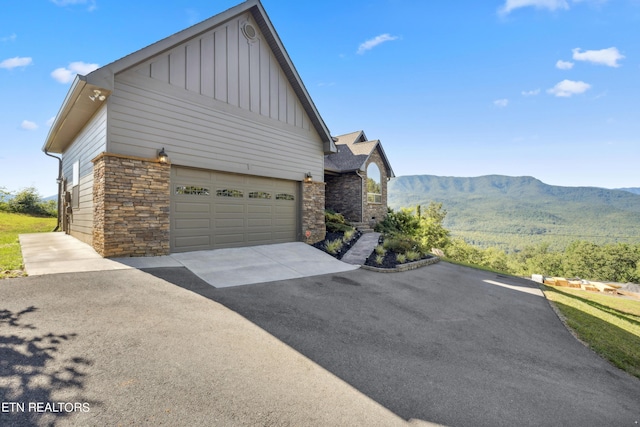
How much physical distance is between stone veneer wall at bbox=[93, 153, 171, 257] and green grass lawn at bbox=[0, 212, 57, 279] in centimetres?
154

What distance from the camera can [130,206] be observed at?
6.93 m

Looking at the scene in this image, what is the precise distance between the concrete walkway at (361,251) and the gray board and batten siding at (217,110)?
13.1 feet

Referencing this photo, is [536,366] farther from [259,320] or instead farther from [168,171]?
[168,171]

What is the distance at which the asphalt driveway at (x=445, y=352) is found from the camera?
2709 mm

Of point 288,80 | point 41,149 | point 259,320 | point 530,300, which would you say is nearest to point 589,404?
point 259,320

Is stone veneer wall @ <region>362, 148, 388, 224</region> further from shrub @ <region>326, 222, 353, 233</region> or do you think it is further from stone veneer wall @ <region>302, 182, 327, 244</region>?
stone veneer wall @ <region>302, 182, 327, 244</region>

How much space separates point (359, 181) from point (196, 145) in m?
10.9

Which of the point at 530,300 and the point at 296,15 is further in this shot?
the point at 296,15

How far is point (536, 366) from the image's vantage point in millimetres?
3775

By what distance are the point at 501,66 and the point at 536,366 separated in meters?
19.4

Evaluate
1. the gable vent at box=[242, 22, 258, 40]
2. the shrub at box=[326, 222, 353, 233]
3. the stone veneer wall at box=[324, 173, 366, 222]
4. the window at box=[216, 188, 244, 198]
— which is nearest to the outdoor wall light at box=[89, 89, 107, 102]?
the window at box=[216, 188, 244, 198]

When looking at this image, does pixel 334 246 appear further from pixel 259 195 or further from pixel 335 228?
pixel 259 195

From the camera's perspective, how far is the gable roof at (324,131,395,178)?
17.0m

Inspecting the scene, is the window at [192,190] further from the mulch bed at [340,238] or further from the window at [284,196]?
the mulch bed at [340,238]
